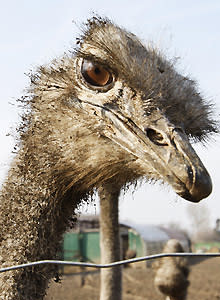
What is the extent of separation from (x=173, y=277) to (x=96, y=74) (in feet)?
15.4

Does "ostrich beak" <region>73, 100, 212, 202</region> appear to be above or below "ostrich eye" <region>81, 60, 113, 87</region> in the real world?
below

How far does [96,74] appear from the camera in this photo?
227 centimetres

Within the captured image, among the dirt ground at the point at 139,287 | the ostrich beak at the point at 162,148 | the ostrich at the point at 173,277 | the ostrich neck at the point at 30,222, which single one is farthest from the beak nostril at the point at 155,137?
the dirt ground at the point at 139,287

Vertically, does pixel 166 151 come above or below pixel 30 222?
above

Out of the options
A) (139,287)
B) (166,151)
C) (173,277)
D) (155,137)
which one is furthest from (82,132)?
(139,287)

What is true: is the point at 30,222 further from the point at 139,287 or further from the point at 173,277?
the point at 139,287

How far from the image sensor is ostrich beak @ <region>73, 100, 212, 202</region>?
5.75 ft

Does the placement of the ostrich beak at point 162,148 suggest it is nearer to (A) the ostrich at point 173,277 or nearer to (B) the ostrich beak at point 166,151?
(B) the ostrich beak at point 166,151

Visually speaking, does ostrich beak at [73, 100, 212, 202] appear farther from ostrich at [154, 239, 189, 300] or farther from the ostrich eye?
ostrich at [154, 239, 189, 300]

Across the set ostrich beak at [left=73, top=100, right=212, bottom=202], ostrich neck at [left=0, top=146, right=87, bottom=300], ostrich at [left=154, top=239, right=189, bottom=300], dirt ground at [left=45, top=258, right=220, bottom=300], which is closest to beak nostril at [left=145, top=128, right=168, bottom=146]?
ostrich beak at [left=73, top=100, right=212, bottom=202]

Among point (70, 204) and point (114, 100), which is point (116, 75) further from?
point (70, 204)

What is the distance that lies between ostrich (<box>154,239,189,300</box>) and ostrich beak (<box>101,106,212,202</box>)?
14.9ft

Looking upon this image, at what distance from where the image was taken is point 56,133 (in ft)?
7.62

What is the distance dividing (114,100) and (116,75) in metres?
0.13
